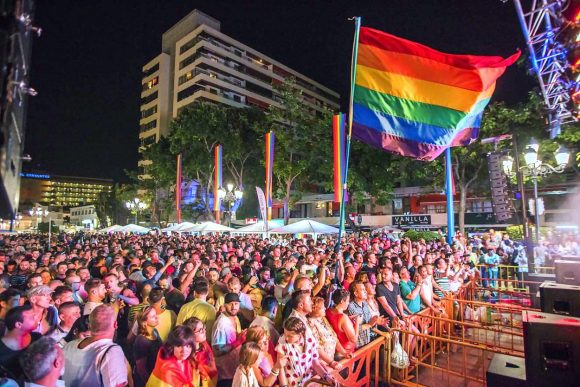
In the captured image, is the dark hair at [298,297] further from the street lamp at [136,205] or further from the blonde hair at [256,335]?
the street lamp at [136,205]

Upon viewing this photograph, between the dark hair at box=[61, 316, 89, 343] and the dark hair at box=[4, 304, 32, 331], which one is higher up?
the dark hair at box=[4, 304, 32, 331]

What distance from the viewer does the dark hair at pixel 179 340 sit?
10.5ft

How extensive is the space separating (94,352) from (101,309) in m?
0.36

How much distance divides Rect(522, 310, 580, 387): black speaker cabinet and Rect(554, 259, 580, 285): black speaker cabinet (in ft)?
14.3

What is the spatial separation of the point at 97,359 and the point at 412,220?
3197cm

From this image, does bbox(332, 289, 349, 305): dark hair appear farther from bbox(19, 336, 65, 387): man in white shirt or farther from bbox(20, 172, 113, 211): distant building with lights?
bbox(20, 172, 113, 211): distant building with lights

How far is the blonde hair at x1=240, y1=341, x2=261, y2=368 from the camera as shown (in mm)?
3270

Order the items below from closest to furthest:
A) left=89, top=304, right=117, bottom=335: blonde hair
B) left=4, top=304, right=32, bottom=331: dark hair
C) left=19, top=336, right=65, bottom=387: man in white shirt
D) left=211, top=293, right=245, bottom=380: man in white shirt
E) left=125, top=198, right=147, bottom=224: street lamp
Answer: left=19, top=336, right=65, bottom=387: man in white shirt < left=89, top=304, right=117, bottom=335: blonde hair < left=4, top=304, right=32, bottom=331: dark hair < left=211, top=293, right=245, bottom=380: man in white shirt < left=125, top=198, right=147, bottom=224: street lamp

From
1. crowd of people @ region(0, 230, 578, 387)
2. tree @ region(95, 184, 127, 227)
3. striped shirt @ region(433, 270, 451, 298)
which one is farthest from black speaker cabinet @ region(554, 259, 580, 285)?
tree @ region(95, 184, 127, 227)

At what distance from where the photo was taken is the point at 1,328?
3594mm

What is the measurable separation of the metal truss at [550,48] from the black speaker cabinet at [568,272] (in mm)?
3663

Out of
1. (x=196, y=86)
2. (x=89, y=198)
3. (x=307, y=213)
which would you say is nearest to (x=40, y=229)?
(x=196, y=86)

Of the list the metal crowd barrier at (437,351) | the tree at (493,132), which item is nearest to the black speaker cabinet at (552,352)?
the metal crowd barrier at (437,351)

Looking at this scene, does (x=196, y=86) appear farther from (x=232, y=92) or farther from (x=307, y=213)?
(x=307, y=213)
